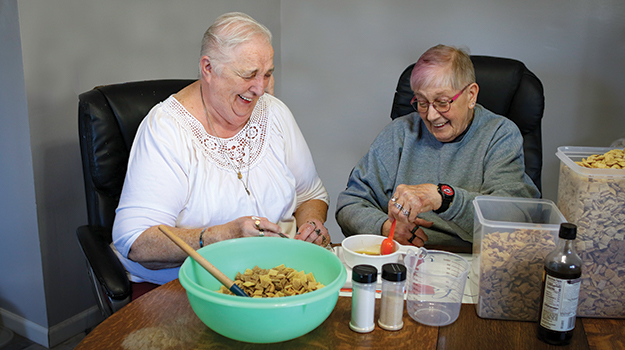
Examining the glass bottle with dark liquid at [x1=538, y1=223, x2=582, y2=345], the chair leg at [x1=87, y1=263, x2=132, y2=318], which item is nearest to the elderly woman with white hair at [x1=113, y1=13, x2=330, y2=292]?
the chair leg at [x1=87, y1=263, x2=132, y2=318]

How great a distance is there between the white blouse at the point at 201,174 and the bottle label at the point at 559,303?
3.12 feet

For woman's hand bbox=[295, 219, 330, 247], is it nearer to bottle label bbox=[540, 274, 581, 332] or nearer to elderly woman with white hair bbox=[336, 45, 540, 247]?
elderly woman with white hair bbox=[336, 45, 540, 247]

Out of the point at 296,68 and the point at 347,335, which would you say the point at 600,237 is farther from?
the point at 296,68

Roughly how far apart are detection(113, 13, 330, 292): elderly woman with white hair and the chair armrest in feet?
0.18

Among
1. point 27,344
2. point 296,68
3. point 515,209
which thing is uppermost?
point 296,68

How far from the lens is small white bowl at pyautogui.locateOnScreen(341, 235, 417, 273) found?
1.17 meters

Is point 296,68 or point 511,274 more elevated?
point 296,68

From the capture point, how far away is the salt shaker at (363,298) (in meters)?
0.95

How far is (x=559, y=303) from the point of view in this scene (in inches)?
36.1

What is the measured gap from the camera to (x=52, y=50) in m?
1.98

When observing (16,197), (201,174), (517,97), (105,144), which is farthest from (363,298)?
(16,197)

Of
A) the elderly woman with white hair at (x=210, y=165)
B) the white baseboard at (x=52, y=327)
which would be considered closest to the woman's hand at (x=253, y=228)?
the elderly woman with white hair at (x=210, y=165)

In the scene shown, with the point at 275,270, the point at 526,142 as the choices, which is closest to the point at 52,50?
the point at 275,270

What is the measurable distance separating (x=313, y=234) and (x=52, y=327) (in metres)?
1.40
